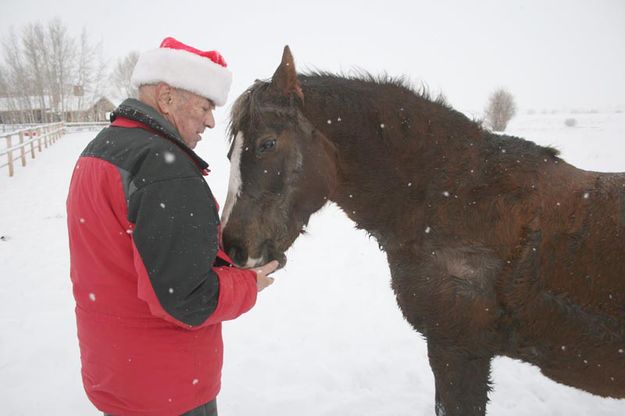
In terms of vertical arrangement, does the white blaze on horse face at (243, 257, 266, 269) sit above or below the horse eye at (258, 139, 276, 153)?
below

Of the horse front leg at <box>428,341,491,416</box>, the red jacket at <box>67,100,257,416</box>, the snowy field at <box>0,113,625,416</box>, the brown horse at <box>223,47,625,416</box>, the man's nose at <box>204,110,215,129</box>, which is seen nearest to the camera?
the red jacket at <box>67,100,257,416</box>

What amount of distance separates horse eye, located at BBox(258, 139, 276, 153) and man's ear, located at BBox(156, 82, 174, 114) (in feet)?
1.74

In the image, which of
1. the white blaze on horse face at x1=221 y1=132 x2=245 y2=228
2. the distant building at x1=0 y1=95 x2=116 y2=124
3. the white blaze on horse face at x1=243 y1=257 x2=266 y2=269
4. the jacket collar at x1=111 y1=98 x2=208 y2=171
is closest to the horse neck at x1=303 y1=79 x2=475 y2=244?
the white blaze on horse face at x1=221 y1=132 x2=245 y2=228

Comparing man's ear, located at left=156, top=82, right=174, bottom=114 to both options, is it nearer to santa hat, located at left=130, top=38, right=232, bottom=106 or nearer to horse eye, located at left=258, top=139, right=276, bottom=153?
santa hat, located at left=130, top=38, right=232, bottom=106

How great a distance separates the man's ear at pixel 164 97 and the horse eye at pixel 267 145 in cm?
53

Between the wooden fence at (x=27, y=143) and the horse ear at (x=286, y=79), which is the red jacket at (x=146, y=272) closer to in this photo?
the horse ear at (x=286, y=79)

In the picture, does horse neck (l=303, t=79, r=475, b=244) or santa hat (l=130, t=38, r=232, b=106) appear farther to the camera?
horse neck (l=303, t=79, r=475, b=244)

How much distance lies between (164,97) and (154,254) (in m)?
0.77

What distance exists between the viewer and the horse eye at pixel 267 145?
81.4 inches

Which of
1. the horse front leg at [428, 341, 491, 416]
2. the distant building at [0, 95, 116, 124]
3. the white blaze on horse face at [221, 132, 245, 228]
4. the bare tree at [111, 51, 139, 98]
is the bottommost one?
the horse front leg at [428, 341, 491, 416]

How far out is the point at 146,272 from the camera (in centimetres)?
140

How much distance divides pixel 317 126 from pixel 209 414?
5.47 ft

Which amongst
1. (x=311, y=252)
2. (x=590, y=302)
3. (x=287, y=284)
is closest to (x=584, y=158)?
(x=311, y=252)

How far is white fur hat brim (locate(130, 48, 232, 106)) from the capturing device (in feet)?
5.42
